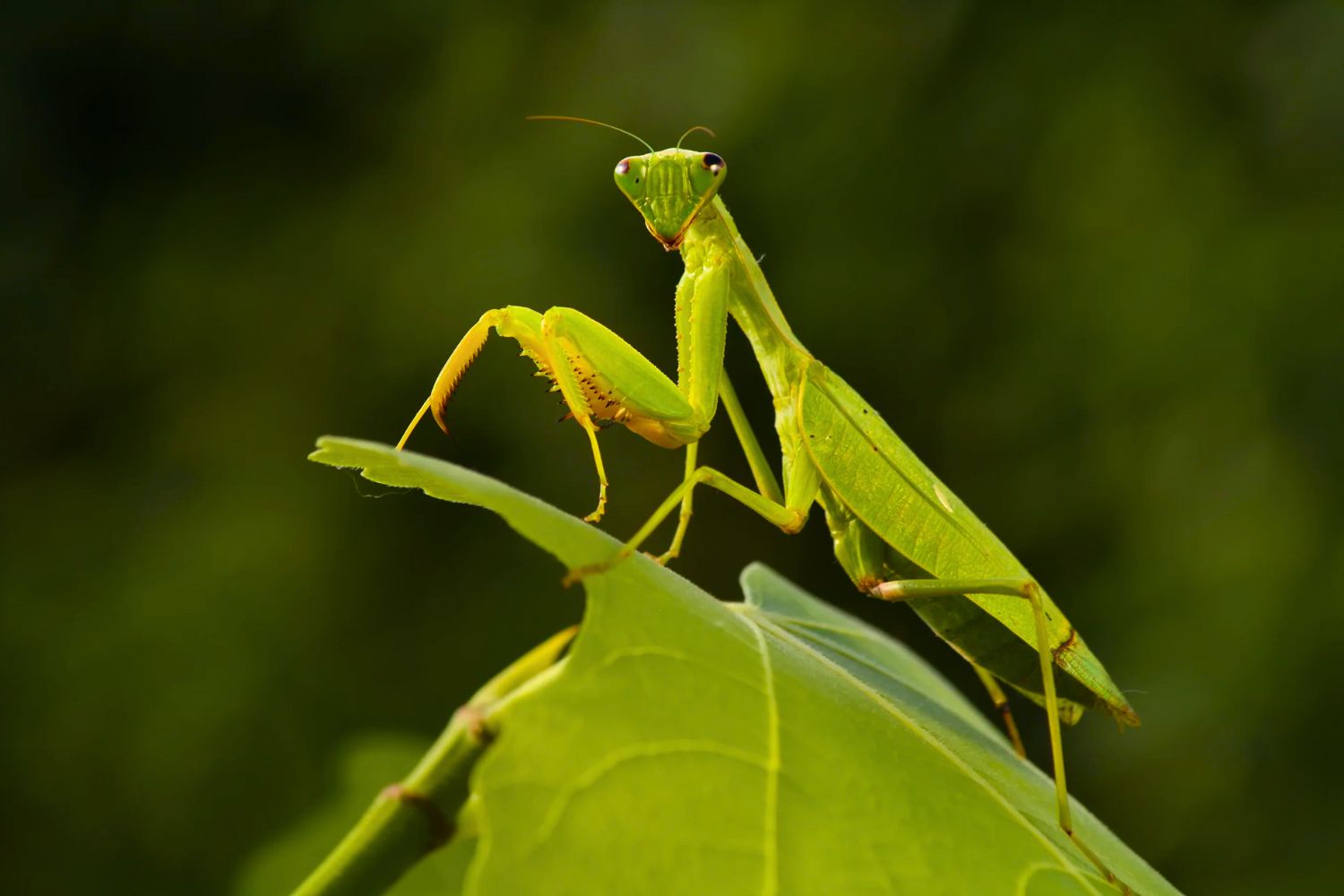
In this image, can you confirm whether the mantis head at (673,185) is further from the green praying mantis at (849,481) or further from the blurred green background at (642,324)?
the blurred green background at (642,324)

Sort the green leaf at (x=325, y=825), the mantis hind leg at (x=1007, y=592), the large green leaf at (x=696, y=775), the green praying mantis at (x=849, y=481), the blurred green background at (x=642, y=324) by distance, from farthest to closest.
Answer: the blurred green background at (x=642, y=324)
the green leaf at (x=325, y=825)
the green praying mantis at (x=849, y=481)
the mantis hind leg at (x=1007, y=592)
the large green leaf at (x=696, y=775)

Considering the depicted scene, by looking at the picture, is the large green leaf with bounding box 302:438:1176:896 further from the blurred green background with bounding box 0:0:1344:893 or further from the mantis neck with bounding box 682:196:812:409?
the blurred green background with bounding box 0:0:1344:893

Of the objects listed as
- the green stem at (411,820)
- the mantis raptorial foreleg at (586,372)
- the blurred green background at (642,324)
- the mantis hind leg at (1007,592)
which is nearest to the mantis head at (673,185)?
the mantis raptorial foreleg at (586,372)

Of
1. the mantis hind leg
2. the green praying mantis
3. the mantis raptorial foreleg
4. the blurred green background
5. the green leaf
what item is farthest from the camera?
the blurred green background

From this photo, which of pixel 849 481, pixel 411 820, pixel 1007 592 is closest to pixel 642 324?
pixel 849 481

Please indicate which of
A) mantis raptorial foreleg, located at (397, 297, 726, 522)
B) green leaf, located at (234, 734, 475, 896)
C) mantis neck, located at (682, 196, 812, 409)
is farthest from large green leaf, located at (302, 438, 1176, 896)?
green leaf, located at (234, 734, 475, 896)

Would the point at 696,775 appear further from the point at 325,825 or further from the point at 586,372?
the point at 325,825
